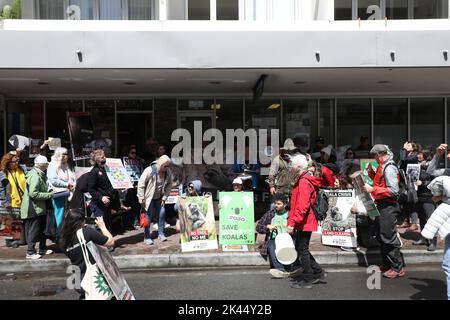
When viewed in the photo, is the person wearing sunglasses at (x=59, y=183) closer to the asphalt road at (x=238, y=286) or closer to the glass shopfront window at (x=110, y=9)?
the asphalt road at (x=238, y=286)

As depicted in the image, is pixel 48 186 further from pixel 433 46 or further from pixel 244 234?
pixel 433 46

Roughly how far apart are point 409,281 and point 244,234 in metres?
2.83

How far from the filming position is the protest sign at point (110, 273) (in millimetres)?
4387

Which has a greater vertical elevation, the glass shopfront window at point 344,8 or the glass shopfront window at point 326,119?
the glass shopfront window at point 344,8

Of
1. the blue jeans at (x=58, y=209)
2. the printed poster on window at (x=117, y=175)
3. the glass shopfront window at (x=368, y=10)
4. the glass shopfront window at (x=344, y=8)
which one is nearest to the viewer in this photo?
the blue jeans at (x=58, y=209)

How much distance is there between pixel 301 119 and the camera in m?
13.5

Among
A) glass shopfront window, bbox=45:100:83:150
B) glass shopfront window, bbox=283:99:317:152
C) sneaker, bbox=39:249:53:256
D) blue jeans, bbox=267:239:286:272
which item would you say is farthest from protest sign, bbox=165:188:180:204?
glass shopfront window, bbox=45:100:83:150

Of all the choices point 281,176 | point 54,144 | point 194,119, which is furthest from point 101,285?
point 194,119

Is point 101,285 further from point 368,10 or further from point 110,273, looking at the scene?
point 368,10

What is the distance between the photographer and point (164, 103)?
1317 centimetres

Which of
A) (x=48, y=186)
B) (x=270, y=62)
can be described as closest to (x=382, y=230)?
(x=270, y=62)

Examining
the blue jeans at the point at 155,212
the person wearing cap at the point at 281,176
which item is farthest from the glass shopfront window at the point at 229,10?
the blue jeans at the point at 155,212

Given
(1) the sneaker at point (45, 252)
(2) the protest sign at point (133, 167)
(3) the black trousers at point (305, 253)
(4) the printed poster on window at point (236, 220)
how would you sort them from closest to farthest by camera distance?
(3) the black trousers at point (305, 253)
(1) the sneaker at point (45, 252)
(4) the printed poster on window at point (236, 220)
(2) the protest sign at point (133, 167)

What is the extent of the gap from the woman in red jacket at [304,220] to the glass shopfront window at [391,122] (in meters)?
8.34
